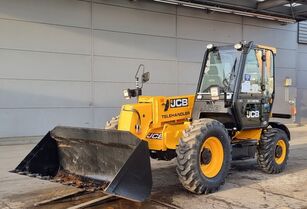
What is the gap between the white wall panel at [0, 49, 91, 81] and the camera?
41.2 feet

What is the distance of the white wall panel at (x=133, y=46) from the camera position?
14.2m

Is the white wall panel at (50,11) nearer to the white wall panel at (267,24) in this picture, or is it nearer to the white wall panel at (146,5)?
the white wall panel at (146,5)

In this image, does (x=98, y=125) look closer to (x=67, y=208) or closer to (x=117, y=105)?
(x=117, y=105)

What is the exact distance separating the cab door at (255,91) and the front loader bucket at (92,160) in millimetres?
2614

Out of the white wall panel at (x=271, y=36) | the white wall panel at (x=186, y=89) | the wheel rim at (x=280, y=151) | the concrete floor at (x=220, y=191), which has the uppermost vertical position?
the white wall panel at (x=271, y=36)

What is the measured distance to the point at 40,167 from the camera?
6758 mm

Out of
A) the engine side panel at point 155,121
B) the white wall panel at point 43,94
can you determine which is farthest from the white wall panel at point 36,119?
the engine side panel at point 155,121

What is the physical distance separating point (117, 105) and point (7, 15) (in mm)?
4620

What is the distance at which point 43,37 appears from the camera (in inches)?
514

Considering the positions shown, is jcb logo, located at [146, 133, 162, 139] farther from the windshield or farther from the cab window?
the cab window

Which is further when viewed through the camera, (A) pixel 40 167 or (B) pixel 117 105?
(B) pixel 117 105

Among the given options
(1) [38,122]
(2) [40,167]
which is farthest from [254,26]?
(2) [40,167]

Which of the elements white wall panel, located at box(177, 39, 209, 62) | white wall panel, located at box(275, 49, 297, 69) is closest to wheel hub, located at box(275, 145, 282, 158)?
white wall panel, located at box(177, 39, 209, 62)

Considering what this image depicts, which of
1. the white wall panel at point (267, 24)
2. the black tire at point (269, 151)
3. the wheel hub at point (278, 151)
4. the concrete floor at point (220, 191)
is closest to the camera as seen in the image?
the concrete floor at point (220, 191)
